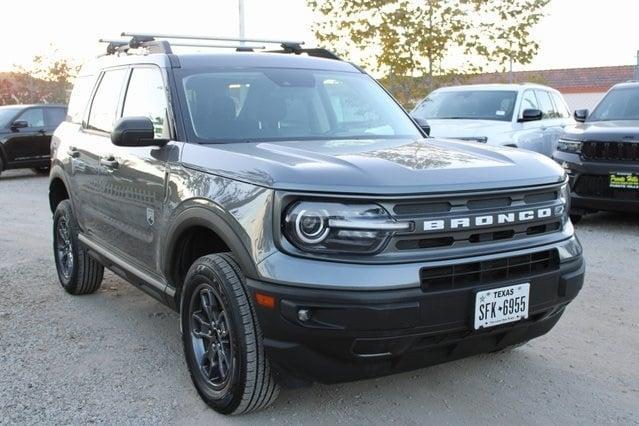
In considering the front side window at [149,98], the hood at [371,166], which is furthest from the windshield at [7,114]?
the hood at [371,166]

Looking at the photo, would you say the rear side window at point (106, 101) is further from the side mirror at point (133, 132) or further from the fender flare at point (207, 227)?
the fender flare at point (207, 227)

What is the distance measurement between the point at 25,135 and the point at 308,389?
13.9 metres

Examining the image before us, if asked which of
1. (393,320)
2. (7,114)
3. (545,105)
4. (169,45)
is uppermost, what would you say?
(169,45)

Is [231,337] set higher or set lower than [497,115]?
lower

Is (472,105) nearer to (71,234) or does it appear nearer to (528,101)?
(528,101)

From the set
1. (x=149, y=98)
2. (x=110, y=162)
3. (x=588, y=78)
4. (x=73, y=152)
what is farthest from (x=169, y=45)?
(x=588, y=78)

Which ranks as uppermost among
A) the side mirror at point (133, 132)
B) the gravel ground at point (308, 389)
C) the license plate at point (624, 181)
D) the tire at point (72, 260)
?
the side mirror at point (133, 132)

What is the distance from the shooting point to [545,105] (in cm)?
1101

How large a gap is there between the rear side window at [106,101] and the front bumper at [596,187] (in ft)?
17.9

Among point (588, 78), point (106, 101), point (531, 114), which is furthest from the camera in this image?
point (588, 78)

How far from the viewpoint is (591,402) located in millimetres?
3434

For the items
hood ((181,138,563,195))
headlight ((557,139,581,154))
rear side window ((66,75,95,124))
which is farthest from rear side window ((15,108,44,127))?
hood ((181,138,563,195))

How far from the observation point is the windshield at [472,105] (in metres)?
10.1

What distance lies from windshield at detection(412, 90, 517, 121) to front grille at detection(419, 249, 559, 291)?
7.09 metres
